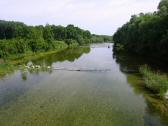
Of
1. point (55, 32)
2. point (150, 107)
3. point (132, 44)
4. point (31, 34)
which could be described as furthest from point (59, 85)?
point (55, 32)

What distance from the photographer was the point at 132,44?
63.5 metres

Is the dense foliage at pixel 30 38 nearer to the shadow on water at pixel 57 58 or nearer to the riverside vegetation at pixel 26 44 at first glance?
the riverside vegetation at pixel 26 44

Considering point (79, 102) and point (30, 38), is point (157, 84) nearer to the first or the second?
point (79, 102)

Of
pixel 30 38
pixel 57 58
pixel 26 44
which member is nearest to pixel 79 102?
pixel 57 58

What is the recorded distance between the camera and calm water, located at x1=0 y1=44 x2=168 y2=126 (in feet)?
55.7

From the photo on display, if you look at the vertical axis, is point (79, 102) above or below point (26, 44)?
below

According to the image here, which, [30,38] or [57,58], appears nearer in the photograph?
[57,58]

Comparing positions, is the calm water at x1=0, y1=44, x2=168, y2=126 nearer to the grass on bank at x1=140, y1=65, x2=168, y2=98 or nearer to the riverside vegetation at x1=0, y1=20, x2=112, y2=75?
the grass on bank at x1=140, y1=65, x2=168, y2=98

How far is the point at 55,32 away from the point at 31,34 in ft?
141

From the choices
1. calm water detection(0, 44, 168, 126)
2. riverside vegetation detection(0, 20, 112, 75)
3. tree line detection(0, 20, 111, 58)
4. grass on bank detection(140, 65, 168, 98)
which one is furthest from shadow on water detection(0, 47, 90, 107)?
tree line detection(0, 20, 111, 58)

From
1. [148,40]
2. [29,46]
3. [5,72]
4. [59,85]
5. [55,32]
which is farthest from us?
[55,32]

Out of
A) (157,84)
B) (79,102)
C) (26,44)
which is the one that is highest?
(26,44)

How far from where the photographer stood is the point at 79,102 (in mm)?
21266

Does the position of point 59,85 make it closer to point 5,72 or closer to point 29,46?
point 5,72
